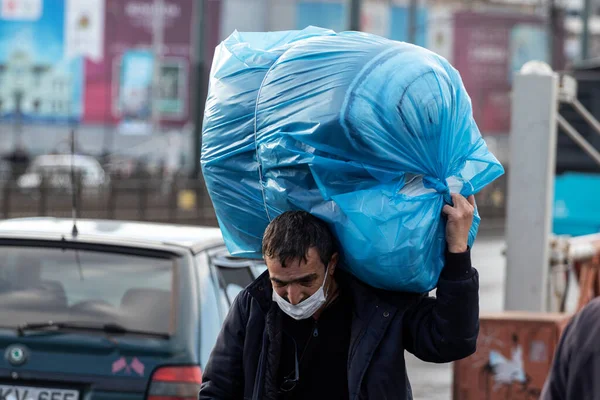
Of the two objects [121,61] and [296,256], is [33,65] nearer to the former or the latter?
[121,61]

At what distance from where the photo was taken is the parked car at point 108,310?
4500 millimetres

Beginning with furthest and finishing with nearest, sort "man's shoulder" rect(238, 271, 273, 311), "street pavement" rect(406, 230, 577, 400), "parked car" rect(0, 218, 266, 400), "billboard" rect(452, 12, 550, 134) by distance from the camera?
"billboard" rect(452, 12, 550, 134) < "street pavement" rect(406, 230, 577, 400) < "parked car" rect(0, 218, 266, 400) < "man's shoulder" rect(238, 271, 273, 311)

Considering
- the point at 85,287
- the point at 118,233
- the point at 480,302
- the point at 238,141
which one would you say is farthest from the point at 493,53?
the point at 238,141

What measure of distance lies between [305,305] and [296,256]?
133mm

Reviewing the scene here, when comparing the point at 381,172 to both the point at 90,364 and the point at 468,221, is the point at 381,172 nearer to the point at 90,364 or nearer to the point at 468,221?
the point at 468,221

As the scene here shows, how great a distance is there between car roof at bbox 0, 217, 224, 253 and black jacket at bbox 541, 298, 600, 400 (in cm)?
281

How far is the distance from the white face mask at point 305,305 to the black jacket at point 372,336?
7 centimetres

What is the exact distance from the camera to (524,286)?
6445 mm

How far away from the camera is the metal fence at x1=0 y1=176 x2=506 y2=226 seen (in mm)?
27688

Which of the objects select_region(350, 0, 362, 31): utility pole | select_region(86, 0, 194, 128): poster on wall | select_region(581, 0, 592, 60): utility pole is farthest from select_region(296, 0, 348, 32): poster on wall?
select_region(350, 0, 362, 31): utility pole

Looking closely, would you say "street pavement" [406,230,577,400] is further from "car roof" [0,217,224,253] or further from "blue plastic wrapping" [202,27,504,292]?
"blue plastic wrapping" [202,27,504,292]

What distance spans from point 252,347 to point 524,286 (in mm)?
3681

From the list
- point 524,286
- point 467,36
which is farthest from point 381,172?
point 467,36

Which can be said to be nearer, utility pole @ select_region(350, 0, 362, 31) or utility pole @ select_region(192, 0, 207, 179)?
utility pole @ select_region(350, 0, 362, 31)
